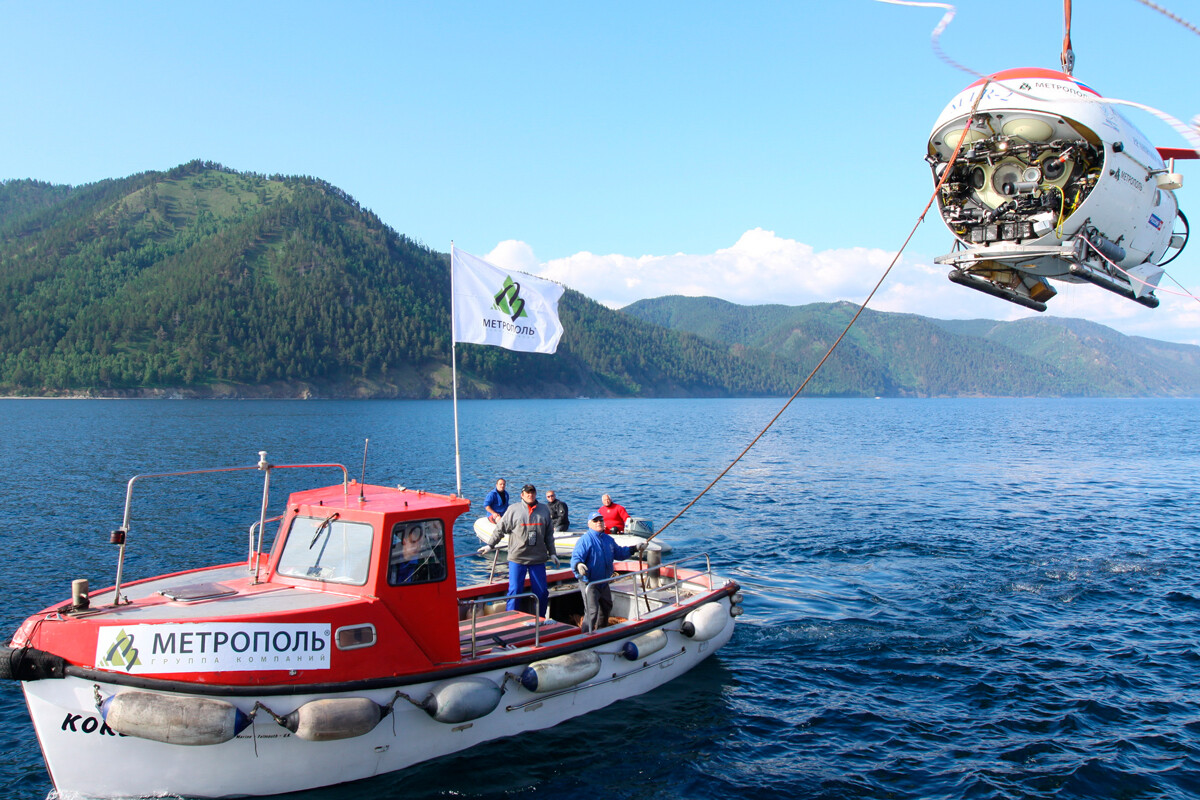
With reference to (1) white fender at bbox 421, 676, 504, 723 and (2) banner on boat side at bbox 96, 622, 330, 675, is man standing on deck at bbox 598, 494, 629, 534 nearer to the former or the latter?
(1) white fender at bbox 421, 676, 504, 723

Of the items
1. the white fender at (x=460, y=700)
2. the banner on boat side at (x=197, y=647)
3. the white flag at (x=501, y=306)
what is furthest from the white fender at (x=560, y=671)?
the white flag at (x=501, y=306)

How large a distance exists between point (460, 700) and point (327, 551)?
99.9 inches

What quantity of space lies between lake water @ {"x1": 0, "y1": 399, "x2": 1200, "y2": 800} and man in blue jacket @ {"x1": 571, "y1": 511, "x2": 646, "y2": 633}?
1.44 meters

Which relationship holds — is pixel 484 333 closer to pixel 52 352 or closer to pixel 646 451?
pixel 646 451

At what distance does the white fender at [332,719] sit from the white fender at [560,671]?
2.32m

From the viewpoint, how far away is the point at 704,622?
13195 millimetres

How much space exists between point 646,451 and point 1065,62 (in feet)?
161

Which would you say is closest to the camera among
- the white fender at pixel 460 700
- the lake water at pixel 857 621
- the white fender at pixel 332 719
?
the white fender at pixel 332 719

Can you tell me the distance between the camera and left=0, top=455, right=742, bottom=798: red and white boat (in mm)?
8125

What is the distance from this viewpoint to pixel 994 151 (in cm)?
972

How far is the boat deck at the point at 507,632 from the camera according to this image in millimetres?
11102

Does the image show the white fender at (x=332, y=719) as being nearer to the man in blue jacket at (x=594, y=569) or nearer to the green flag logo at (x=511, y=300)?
the man in blue jacket at (x=594, y=569)

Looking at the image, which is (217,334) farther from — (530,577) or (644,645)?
(644,645)

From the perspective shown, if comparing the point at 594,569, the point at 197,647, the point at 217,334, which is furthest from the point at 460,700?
the point at 217,334
